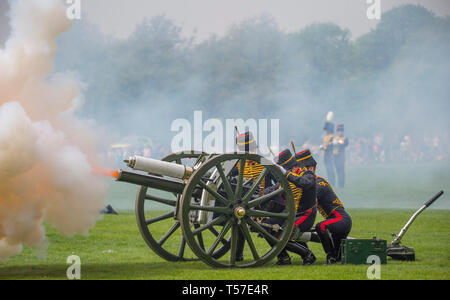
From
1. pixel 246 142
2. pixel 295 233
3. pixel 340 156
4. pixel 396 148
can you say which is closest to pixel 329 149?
pixel 340 156

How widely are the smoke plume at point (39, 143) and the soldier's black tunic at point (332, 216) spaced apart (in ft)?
7.66

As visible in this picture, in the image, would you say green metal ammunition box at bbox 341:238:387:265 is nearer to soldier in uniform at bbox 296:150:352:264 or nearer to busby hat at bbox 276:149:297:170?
soldier in uniform at bbox 296:150:352:264

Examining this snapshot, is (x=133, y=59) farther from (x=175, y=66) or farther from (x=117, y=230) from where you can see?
(x=117, y=230)

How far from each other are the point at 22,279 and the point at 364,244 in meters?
3.38

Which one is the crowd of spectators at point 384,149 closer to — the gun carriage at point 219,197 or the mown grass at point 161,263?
the mown grass at point 161,263

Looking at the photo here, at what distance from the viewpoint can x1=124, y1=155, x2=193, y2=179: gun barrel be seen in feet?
22.7

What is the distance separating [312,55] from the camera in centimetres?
2997

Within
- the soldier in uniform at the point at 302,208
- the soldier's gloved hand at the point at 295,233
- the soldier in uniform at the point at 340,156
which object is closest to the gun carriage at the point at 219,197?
the soldier's gloved hand at the point at 295,233

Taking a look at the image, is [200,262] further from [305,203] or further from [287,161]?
[287,161]

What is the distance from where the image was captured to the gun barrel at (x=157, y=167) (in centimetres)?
693

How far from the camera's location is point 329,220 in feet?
26.1

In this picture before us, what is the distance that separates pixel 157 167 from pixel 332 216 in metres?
2.10

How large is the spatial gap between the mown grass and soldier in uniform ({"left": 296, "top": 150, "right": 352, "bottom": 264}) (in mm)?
223
